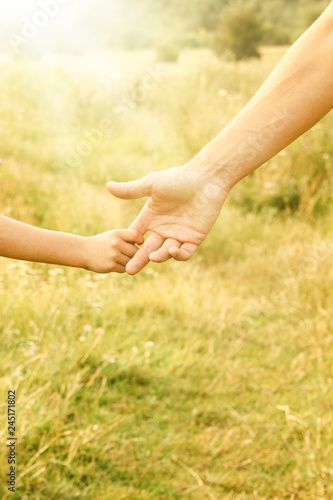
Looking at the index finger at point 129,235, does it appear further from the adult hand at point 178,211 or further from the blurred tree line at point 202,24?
the blurred tree line at point 202,24

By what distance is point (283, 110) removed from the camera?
1.71 metres

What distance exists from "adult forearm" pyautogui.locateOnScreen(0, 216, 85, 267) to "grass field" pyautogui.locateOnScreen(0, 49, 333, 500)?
0.66 m

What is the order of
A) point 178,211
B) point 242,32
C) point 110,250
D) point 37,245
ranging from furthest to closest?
point 242,32, point 178,211, point 110,250, point 37,245

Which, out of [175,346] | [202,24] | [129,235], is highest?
[202,24]

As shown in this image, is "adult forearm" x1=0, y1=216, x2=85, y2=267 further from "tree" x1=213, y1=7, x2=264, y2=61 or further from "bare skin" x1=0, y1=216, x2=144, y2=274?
"tree" x1=213, y1=7, x2=264, y2=61

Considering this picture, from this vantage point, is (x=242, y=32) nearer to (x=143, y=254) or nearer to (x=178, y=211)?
(x=178, y=211)

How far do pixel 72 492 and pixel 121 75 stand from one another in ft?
22.8

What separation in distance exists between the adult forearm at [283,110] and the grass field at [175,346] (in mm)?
1113

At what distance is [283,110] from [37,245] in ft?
2.81

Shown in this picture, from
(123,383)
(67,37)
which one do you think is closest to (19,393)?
(123,383)

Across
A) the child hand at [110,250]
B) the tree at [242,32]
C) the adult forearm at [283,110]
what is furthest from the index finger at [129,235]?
the tree at [242,32]

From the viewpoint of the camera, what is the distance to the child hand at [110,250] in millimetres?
1777

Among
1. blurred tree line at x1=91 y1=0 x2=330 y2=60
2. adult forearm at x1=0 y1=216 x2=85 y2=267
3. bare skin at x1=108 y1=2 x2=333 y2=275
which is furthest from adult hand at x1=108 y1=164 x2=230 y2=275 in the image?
blurred tree line at x1=91 y1=0 x2=330 y2=60

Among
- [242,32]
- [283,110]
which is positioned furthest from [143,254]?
[242,32]
